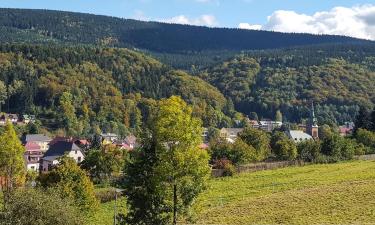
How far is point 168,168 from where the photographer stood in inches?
1393

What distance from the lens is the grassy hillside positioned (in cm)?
4556

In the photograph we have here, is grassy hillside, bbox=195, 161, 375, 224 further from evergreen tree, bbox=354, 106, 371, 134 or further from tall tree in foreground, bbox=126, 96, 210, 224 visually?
evergreen tree, bbox=354, 106, 371, 134

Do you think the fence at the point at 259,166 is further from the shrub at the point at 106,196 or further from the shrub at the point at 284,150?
the shrub at the point at 106,196

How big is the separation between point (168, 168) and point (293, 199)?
23006mm

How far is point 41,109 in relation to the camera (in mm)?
170625

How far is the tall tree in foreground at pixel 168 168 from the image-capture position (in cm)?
3566

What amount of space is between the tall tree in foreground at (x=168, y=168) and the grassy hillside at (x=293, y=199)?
232 centimetres

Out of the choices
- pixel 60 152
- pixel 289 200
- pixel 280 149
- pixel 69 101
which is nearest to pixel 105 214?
pixel 289 200

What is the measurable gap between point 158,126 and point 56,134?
392 feet

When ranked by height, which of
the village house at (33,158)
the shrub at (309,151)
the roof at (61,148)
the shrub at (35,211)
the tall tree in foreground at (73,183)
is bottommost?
the village house at (33,158)

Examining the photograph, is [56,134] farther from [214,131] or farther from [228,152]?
[228,152]

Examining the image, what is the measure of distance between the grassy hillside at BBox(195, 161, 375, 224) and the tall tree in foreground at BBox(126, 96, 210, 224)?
7.61 feet

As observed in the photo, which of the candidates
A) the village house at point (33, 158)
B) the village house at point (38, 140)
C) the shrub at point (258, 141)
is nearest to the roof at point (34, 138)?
the village house at point (38, 140)

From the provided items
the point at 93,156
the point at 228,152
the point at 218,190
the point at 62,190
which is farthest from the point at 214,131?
the point at 62,190
